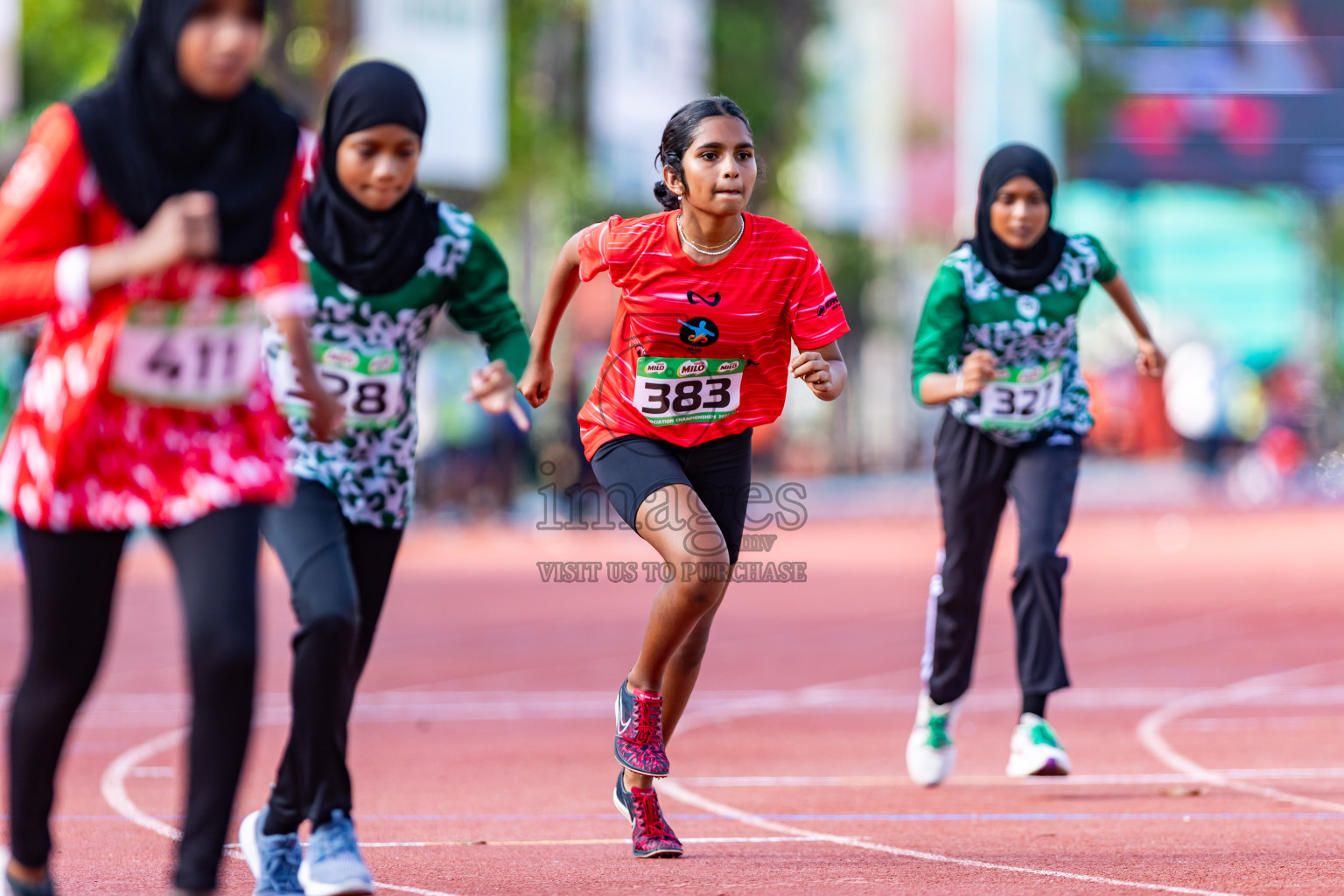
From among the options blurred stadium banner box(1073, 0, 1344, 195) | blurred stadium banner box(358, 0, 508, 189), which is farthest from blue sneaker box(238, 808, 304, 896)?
blurred stadium banner box(1073, 0, 1344, 195)

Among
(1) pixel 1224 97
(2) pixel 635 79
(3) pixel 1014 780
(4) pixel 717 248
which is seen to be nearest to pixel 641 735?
(4) pixel 717 248

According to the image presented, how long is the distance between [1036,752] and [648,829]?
1.93m

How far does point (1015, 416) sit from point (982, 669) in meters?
5.05

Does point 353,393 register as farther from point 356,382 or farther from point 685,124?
point 685,124

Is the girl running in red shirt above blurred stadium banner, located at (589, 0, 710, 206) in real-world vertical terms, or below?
below

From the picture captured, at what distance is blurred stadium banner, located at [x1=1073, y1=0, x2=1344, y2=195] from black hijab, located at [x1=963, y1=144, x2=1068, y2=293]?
45.4 meters

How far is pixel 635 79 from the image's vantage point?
118ft

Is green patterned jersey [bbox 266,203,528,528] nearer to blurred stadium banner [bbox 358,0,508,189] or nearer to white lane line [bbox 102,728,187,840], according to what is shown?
white lane line [bbox 102,728,187,840]

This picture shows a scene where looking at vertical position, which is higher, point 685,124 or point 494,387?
point 685,124

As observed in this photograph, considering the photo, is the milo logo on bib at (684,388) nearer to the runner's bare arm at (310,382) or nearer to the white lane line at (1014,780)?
the runner's bare arm at (310,382)

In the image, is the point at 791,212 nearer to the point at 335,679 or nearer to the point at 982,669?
the point at 982,669

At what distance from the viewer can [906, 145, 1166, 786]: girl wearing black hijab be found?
7.80 m

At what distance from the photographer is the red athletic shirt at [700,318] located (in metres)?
6.38

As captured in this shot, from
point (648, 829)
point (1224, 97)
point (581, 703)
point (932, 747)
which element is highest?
point (1224, 97)
